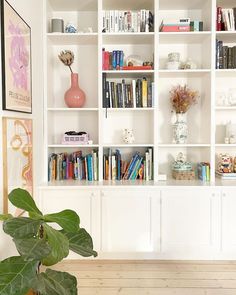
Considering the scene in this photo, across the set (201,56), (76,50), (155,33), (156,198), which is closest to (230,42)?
(201,56)

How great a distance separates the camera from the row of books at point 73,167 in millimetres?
3043

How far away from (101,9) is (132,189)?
1778mm

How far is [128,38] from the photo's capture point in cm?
306

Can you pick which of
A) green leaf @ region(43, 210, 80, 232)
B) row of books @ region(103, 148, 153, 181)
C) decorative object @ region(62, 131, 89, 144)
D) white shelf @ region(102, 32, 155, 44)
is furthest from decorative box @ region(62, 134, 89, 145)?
green leaf @ region(43, 210, 80, 232)

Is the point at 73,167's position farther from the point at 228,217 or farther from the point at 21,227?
the point at 21,227

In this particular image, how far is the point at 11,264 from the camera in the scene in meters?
1.37

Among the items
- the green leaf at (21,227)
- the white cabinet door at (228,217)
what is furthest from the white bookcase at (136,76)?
the green leaf at (21,227)

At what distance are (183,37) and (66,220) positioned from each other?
2.31 m

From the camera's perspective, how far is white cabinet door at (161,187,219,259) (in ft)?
9.16

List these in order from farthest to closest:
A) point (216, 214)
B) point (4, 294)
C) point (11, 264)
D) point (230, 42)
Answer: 1. point (230, 42)
2. point (216, 214)
3. point (11, 264)
4. point (4, 294)

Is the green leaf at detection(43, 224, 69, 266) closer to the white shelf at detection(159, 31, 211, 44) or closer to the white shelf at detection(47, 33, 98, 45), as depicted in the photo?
the white shelf at detection(47, 33, 98, 45)

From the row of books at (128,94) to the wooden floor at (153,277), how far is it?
5.02 ft

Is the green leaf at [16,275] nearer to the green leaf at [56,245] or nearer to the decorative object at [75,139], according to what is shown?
the green leaf at [56,245]

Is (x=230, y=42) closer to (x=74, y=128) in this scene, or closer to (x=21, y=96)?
(x=74, y=128)
